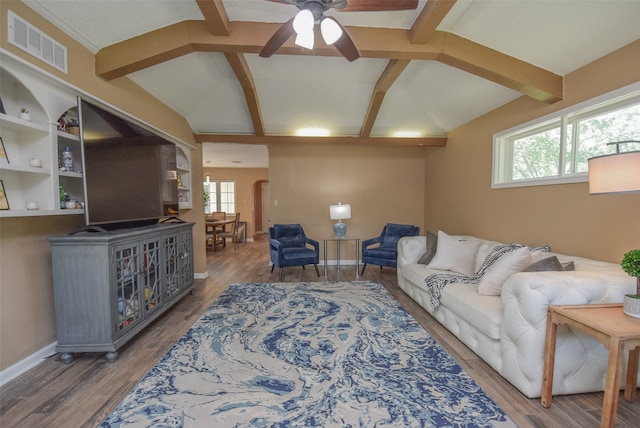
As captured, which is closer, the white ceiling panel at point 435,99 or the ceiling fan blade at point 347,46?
the ceiling fan blade at point 347,46

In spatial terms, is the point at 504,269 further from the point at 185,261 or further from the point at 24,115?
the point at 24,115

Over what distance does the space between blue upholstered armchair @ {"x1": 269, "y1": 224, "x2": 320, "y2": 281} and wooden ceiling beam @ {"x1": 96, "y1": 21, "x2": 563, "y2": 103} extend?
2.78 meters

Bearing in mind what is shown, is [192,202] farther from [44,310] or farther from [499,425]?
[499,425]

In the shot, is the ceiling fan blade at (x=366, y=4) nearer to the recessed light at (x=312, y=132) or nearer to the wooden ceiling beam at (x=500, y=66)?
the wooden ceiling beam at (x=500, y=66)

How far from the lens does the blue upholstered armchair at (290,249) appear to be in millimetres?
4430

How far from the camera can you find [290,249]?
4.62 m

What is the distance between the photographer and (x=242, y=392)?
1.79 meters

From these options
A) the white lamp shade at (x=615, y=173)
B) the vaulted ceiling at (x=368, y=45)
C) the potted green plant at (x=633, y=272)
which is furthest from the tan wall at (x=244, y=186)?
the potted green plant at (x=633, y=272)

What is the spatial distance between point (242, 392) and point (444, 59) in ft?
10.7

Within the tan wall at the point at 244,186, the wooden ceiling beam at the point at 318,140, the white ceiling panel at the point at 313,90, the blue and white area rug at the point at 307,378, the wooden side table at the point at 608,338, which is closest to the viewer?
the wooden side table at the point at 608,338

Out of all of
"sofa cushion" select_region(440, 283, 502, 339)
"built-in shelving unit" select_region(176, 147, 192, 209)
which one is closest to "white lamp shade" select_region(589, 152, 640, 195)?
"sofa cushion" select_region(440, 283, 502, 339)

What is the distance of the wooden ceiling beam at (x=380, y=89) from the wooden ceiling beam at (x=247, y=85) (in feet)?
5.62

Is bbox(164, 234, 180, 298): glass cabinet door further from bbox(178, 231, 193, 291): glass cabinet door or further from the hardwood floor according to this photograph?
the hardwood floor

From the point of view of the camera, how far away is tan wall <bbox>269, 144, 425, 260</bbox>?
17.9ft
